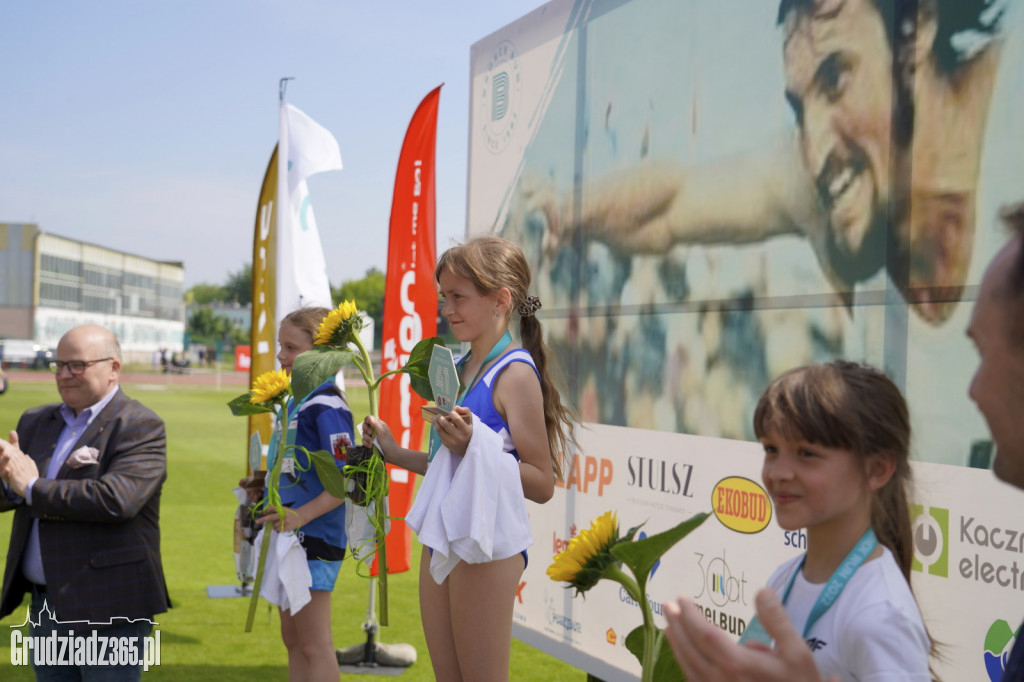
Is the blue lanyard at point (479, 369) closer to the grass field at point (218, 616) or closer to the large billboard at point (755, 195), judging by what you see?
the large billboard at point (755, 195)

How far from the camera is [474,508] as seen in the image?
205 cm

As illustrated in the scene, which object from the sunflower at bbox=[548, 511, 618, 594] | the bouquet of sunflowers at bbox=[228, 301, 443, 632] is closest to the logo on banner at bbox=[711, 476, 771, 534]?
the bouquet of sunflowers at bbox=[228, 301, 443, 632]

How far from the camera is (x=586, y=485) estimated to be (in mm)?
3850

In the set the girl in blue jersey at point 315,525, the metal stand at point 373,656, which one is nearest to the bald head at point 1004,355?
the girl in blue jersey at point 315,525

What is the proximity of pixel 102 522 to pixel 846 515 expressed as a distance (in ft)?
8.35

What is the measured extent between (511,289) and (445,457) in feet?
1.59

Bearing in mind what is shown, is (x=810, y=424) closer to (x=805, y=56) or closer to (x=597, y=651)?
(x=805, y=56)

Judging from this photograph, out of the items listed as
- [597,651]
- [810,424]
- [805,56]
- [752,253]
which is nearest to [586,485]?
[597,651]

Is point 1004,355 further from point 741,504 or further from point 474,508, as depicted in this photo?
point 741,504

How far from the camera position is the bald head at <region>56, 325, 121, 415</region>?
3.07 m

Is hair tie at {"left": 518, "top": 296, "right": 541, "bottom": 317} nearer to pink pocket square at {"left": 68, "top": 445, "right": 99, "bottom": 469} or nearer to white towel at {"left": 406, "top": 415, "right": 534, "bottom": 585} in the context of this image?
white towel at {"left": 406, "top": 415, "right": 534, "bottom": 585}

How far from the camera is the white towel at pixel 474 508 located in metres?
2.07

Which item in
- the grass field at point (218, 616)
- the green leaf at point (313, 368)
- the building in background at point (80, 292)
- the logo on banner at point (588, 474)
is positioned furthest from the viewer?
the building in background at point (80, 292)

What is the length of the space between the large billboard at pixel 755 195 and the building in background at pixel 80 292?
182ft
